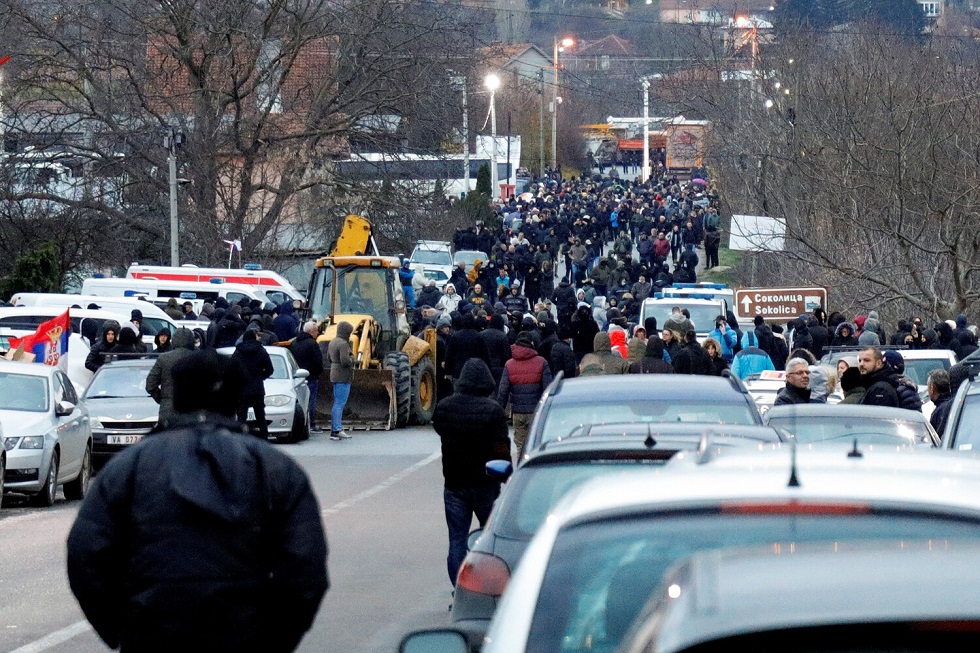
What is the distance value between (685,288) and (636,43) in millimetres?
152478

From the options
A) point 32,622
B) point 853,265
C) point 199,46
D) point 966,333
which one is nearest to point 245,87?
point 199,46

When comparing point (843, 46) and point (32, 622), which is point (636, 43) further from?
point (32, 622)

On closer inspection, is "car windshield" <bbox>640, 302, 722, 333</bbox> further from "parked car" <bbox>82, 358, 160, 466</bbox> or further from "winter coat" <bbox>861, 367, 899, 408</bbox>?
"winter coat" <bbox>861, 367, 899, 408</bbox>

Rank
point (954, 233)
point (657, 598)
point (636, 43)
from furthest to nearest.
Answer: point (636, 43) → point (954, 233) → point (657, 598)

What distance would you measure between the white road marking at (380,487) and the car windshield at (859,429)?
513 cm

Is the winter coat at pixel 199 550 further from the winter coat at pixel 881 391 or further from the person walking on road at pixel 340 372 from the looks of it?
the person walking on road at pixel 340 372

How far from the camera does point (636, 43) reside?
18262 centimetres

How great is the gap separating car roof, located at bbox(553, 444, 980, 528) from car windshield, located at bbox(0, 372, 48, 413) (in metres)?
13.9

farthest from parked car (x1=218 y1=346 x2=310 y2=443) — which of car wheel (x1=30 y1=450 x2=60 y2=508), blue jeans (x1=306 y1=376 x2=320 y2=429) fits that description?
car wheel (x1=30 y1=450 x2=60 y2=508)

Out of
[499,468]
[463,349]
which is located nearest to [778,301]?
[463,349]

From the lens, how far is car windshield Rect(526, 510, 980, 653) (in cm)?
338

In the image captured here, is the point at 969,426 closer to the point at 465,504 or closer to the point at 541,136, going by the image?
the point at 465,504

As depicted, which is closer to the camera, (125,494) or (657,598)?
(657,598)

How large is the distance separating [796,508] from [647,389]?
6.24m
